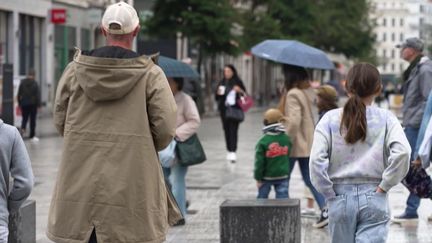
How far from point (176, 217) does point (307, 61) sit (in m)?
6.80

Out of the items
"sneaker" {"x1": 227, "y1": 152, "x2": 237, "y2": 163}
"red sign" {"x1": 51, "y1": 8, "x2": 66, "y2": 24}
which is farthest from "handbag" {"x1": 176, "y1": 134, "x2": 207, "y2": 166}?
"red sign" {"x1": 51, "y1": 8, "x2": 66, "y2": 24}

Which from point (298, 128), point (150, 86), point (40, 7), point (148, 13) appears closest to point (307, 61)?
point (298, 128)

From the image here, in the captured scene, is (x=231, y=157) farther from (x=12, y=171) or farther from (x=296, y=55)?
(x=12, y=171)

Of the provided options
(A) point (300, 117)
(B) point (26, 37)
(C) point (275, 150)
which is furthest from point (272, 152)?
(B) point (26, 37)

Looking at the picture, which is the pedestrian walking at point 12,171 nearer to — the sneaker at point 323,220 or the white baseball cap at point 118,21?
the white baseball cap at point 118,21

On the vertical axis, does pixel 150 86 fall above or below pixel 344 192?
above

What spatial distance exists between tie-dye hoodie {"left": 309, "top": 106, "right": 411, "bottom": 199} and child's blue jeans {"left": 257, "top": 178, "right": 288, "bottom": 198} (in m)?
5.41

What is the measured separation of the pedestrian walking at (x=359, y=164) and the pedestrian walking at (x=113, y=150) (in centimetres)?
102

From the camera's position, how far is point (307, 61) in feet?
41.2

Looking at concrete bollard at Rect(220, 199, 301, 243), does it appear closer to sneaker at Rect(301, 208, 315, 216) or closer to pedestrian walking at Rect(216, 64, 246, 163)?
sneaker at Rect(301, 208, 315, 216)

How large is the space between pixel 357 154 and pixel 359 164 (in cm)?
6

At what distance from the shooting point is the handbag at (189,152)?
1133cm

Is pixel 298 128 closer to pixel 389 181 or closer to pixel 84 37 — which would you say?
pixel 389 181

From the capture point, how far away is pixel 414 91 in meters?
11.7
